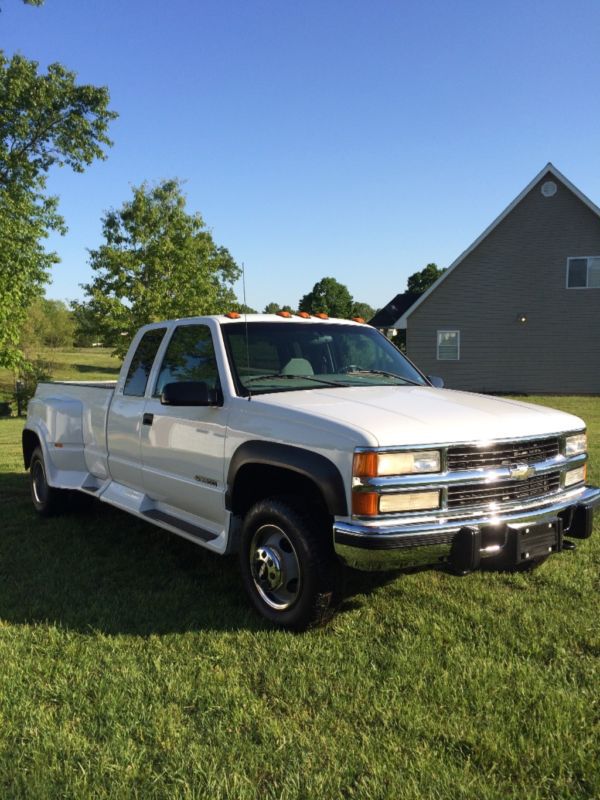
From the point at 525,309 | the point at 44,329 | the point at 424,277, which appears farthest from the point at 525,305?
the point at 424,277

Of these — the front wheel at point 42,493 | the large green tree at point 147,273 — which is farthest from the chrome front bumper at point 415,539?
the large green tree at point 147,273

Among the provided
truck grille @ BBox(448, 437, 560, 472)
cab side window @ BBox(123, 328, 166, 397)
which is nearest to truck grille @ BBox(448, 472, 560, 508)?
truck grille @ BBox(448, 437, 560, 472)

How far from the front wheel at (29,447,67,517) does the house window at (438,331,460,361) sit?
20685 mm

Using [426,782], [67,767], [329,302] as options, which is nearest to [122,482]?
[67,767]

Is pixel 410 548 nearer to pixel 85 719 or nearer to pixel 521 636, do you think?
pixel 521 636

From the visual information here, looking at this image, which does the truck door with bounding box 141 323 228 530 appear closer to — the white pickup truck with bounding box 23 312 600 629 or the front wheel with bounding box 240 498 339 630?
the white pickup truck with bounding box 23 312 600 629

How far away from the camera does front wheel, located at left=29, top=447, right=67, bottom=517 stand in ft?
21.7

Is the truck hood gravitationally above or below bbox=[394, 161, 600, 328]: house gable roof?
below

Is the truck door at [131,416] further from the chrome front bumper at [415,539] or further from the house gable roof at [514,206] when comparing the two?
the house gable roof at [514,206]

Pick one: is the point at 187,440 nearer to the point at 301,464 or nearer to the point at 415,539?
the point at 301,464

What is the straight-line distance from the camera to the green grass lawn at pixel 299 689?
8.30ft

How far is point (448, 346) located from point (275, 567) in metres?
22.9

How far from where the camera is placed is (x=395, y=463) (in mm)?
3381

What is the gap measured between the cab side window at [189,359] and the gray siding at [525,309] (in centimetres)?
2061
